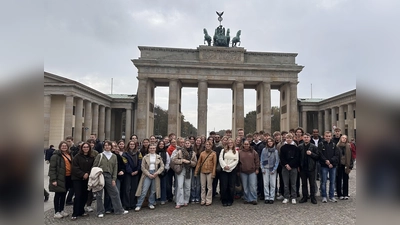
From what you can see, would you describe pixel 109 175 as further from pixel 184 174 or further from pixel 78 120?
pixel 78 120

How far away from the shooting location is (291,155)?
9.22m

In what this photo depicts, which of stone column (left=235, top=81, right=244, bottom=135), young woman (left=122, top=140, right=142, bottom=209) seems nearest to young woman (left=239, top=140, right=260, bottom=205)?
young woman (left=122, top=140, right=142, bottom=209)

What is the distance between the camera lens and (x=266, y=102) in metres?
41.4

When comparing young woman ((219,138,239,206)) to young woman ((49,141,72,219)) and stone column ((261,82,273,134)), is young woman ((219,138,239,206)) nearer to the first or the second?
young woman ((49,141,72,219))

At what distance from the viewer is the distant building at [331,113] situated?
38.3m

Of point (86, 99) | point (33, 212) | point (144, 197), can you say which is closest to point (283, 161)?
point (144, 197)

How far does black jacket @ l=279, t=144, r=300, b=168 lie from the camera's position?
9234 mm

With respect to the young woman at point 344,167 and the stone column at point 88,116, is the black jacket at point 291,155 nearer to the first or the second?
the young woman at point 344,167

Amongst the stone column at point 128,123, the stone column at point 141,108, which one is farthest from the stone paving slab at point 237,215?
the stone column at point 128,123

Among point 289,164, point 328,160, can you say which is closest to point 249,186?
point 289,164

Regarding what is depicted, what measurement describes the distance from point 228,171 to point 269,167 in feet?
4.92

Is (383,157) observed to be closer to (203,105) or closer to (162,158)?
(162,158)

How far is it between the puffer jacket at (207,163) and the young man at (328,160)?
366 cm

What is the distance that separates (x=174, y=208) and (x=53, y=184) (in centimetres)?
361
